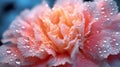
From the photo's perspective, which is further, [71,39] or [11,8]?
[11,8]

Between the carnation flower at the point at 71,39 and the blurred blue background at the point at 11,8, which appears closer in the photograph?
the carnation flower at the point at 71,39

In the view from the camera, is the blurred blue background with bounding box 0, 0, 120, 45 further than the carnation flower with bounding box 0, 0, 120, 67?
Yes

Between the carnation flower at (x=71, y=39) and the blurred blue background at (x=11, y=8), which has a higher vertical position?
→ the blurred blue background at (x=11, y=8)

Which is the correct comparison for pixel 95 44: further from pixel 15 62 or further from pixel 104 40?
pixel 15 62

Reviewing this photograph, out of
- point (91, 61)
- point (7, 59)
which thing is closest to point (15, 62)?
point (7, 59)

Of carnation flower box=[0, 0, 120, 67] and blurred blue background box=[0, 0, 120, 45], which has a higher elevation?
blurred blue background box=[0, 0, 120, 45]

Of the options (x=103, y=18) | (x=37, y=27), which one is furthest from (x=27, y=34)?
(x=103, y=18)

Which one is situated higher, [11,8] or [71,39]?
[11,8]
